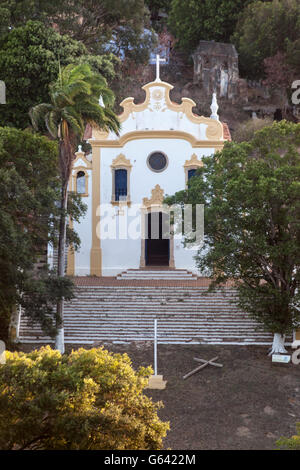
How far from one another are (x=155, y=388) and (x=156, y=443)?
689 cm

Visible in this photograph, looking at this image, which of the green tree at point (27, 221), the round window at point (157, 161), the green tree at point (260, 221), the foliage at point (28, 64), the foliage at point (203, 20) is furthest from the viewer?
the foliage at point (203, 20)

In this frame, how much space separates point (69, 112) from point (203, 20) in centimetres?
3880

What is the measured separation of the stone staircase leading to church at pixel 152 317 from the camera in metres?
20.8

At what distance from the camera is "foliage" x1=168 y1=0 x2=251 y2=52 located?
49.8m

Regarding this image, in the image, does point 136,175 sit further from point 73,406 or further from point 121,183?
point 73,406

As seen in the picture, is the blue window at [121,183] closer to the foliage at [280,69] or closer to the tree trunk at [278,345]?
the tree trunk at [278,345]

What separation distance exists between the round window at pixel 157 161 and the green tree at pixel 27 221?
7.63 m

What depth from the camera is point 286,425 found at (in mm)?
14148

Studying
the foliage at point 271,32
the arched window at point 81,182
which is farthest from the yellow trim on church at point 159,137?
the foliage at point 271,32

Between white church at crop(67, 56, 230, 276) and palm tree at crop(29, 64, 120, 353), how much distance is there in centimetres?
794

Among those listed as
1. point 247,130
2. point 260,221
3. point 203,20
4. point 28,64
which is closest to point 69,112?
point 260,221

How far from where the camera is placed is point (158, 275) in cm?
2609

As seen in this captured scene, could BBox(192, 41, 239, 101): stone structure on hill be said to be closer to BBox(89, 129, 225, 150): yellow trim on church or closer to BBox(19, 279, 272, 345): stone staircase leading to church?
BBox(89, 129, 225, 150): yellow trim on church
